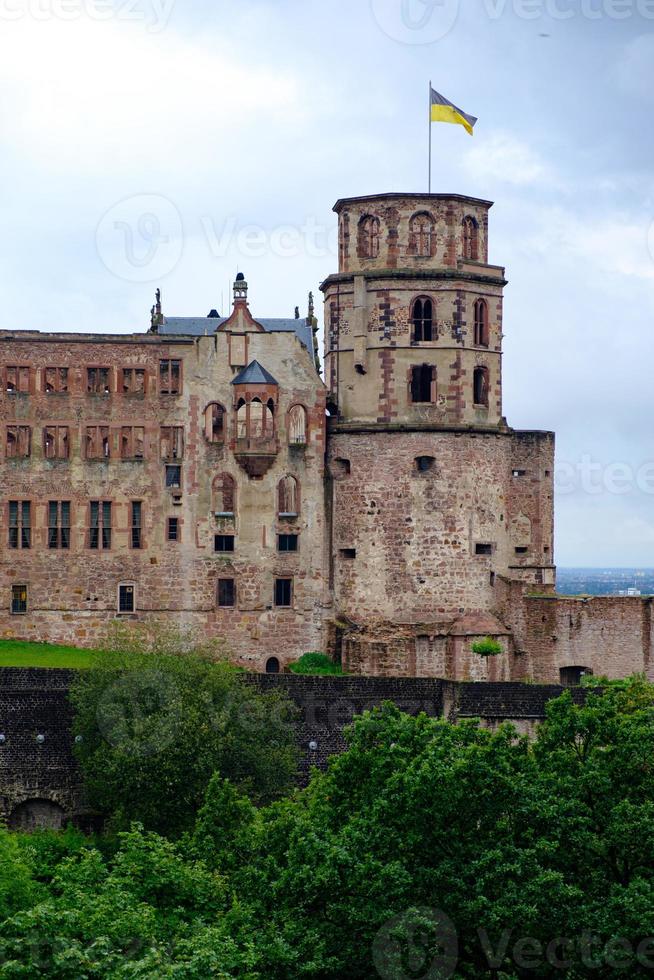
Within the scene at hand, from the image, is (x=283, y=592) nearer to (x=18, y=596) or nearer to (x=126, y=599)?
(x=126, y=599)

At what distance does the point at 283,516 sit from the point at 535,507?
40.1ft

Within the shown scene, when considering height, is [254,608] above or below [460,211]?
below

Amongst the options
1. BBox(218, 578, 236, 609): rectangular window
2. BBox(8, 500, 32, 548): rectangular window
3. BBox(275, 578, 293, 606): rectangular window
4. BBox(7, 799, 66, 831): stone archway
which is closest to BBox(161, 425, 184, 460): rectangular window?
BBox(218, 578, 236, 609): rectangular window

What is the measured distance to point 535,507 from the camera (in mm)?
88562

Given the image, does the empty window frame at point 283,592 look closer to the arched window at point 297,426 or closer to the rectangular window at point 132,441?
the arched window at point 297,426

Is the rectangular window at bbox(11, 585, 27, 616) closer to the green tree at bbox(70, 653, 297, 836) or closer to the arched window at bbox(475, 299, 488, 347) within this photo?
the green tree at bbox(70, 653, 297, 836)

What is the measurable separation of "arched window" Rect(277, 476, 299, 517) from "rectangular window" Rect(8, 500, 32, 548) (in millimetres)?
10186

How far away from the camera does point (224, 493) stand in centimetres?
8306

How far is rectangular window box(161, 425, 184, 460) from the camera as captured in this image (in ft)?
271

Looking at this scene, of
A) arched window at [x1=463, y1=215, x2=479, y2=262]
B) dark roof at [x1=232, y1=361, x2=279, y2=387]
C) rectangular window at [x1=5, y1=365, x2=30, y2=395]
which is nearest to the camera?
rectangular window at [x1=5, y1=365, x2=30, y2=395]

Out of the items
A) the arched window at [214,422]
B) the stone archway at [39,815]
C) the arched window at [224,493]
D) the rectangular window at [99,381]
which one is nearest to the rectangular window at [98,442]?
the rectangular window at [99,381]

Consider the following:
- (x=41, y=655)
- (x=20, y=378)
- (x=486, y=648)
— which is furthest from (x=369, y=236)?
(x=41, y=655)

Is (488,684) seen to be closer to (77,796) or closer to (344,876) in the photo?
(77,796)

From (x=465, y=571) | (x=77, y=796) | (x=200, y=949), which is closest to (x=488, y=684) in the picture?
(x=465, y=571)
